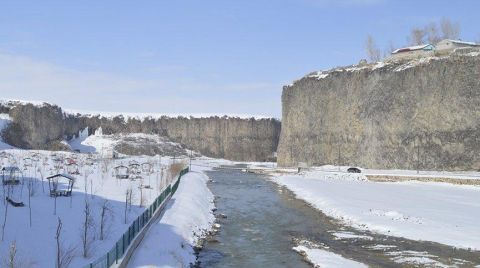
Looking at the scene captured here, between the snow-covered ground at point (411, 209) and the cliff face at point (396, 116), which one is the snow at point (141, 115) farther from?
the snow-covered ground at point (411, 209)

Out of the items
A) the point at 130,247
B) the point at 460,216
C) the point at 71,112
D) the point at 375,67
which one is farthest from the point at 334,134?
the point at 71,112

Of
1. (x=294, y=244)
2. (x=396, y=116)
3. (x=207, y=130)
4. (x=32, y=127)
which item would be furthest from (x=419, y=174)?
(x=207, y=130)

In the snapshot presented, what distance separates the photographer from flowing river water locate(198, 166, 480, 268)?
1798 centimetres

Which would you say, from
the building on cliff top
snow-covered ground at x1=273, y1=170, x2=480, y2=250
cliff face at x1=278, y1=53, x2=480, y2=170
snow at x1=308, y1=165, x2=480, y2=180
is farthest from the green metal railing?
the building on cliff top

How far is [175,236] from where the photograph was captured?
1972cm

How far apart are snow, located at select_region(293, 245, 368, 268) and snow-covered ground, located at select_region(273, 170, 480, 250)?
5.16m

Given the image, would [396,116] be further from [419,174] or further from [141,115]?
[141,115]

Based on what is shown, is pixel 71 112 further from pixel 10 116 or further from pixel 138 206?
pixel 138 206

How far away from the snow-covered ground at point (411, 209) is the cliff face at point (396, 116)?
12.6m

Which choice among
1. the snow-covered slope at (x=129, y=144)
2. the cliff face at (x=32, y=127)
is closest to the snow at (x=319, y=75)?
the snow-covered slope at (x=129, y=144)

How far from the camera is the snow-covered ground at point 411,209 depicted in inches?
880

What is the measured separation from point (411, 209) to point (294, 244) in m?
11.3

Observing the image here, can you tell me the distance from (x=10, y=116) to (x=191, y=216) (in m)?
108

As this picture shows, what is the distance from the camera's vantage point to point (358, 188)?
1773 inches
